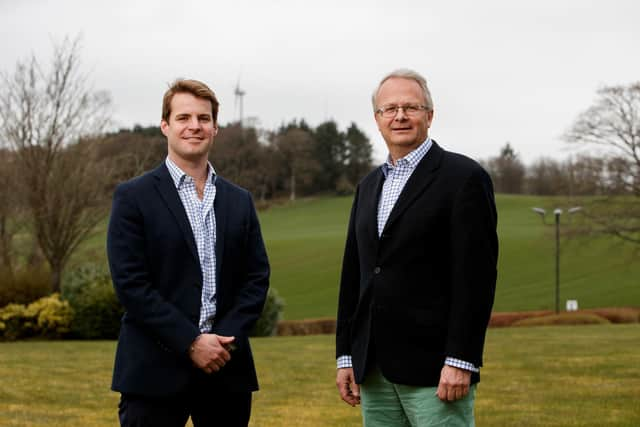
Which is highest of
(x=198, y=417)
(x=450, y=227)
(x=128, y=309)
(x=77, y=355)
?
(x=450, y=227)

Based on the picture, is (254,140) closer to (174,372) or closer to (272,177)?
(272,177)

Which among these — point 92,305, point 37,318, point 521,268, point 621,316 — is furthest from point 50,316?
point 521,268

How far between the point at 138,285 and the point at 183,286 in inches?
7.9

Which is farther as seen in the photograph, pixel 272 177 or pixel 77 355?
pixel 272 177

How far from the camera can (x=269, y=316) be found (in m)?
25.5

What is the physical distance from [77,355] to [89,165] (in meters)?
12.0

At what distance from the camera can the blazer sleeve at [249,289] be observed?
3.92 metres

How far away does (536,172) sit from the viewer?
104m

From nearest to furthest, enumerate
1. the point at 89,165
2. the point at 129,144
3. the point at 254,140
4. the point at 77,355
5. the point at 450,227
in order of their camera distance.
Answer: the point at 450,227, the point at 77,355, the point at 89,165, the point at 129,144, the point at 254,140

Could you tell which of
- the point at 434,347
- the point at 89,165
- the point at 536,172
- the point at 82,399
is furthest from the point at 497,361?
the point at 536,172

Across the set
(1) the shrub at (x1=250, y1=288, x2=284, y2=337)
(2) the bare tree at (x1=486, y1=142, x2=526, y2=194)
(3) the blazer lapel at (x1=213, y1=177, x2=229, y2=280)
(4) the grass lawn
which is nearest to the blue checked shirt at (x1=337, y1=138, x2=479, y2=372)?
(3) the blazer lapel at (x1=213, y1=177, x2=229, y2=280)

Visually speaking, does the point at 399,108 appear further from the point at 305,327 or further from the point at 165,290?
the point at 305,327

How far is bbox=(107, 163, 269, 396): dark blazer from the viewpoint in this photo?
3789 mm

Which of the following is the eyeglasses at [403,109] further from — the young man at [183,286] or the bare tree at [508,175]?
the bare tree at [508,175]
